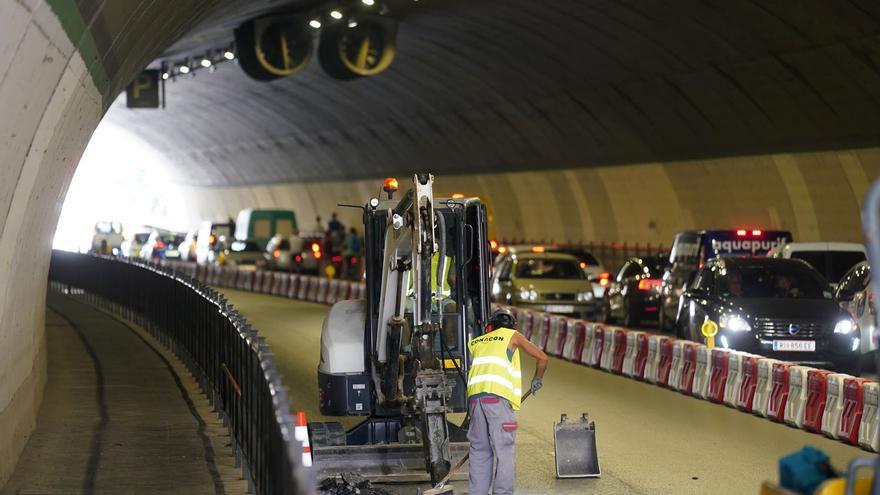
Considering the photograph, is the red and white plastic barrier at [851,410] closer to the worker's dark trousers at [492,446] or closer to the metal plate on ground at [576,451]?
the metal plate on ground at [576,451]

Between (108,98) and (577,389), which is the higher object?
(108,98)

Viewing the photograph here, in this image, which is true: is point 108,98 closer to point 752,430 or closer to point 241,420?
point 241,420

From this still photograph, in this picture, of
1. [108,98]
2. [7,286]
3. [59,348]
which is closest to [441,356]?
[7,286]

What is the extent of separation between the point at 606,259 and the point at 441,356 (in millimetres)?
31088

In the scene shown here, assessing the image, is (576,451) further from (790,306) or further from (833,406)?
(790,306)

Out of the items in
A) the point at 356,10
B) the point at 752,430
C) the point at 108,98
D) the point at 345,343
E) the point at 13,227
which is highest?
the point at 356,10

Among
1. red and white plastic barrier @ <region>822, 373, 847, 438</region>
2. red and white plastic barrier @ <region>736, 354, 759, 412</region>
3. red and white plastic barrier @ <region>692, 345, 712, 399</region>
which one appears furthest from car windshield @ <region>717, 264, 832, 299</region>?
red and white plastic barrier @ <region>822, 373, 847, 438</region>

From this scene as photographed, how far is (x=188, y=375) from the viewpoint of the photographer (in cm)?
2122

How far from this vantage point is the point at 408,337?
12.8 meters

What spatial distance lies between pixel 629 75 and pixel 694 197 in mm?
4066

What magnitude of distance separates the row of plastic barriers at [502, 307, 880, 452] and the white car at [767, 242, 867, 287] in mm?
4176

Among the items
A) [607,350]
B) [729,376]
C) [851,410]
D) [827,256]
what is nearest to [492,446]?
[851,410]

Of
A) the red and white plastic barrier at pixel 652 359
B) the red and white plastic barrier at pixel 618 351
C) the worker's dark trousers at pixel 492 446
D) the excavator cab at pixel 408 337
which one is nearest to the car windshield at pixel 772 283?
the red and white plastic barrier at pixel 652 359

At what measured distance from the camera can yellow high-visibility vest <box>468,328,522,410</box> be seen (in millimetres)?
10867
